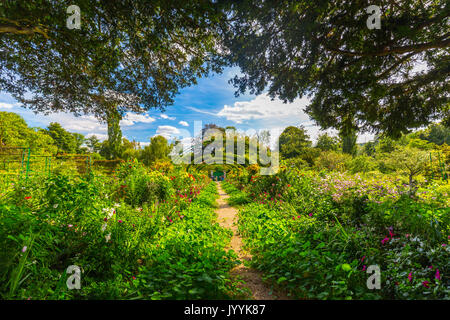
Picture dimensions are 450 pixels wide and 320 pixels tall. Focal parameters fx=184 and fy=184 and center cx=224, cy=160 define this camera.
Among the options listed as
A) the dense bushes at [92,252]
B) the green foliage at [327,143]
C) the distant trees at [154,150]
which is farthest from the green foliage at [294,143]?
the dense bushes at [92,252]

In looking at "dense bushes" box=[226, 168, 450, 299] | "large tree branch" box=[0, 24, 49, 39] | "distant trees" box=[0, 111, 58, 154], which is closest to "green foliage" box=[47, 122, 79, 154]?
"distant trees" box=[0, 111, 58, 154]

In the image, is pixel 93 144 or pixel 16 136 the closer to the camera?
pixel 16 136

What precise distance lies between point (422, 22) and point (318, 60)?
180 centimetres

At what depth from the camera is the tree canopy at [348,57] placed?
346 cm

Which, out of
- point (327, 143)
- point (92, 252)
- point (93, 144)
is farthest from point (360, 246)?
point (93, 144)

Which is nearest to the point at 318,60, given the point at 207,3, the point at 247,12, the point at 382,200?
the point at 247,12

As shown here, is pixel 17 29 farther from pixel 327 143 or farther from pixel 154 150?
pixel 327 143

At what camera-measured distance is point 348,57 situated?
4344 millimetres

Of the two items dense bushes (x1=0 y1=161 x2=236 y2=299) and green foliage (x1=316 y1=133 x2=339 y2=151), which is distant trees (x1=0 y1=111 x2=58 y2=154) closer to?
dense bushes (x1=0 y1=161 x2=236 y2=299)

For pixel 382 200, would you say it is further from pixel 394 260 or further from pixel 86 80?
pixel 86 80

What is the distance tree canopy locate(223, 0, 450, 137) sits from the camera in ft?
11.4

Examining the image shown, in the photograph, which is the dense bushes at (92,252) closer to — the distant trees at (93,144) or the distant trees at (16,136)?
the distant trees at (16,136)
